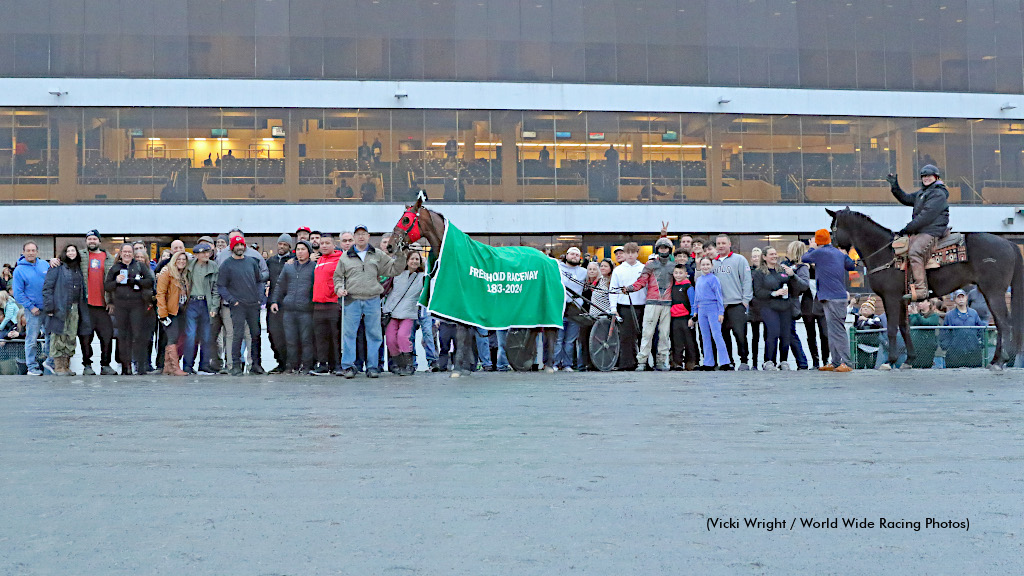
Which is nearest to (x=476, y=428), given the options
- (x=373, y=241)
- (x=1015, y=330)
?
(x=1015, y=330)

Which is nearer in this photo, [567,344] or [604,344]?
[604,344]

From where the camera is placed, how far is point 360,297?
49.8ft

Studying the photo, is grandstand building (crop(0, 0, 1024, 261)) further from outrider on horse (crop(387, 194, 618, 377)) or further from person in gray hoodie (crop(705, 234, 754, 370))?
outrider on horse (crop(387, 194, 618, 377))

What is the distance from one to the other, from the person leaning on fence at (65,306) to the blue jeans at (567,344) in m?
8.00

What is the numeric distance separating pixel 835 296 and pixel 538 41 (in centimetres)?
2147

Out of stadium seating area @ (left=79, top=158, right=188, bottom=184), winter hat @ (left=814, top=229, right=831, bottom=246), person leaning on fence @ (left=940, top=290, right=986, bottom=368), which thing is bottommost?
person leaning on fence @ (left=940, top=290, right=986, bottom=368)

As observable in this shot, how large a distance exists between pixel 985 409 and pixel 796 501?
536 cm

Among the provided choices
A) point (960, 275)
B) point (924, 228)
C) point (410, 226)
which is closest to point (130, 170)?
point (410, 226)

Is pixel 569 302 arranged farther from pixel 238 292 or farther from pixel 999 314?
pixel 999 314

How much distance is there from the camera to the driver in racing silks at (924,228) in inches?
602

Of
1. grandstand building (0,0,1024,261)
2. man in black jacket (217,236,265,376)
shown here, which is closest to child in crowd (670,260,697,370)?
man in black jacket (217,236,265,376)

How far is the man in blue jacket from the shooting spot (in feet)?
57.2

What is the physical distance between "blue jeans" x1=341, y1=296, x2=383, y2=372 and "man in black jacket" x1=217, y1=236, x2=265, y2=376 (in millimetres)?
2034

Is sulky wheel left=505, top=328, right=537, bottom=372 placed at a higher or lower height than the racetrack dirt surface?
higher
